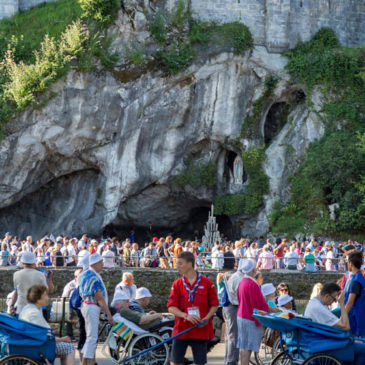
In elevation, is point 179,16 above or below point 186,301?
above

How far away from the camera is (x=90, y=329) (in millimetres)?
9633

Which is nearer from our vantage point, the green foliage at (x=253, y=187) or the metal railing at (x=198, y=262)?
the metal railing at (x=198, y=262)

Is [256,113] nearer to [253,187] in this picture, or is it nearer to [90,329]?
[253,187]

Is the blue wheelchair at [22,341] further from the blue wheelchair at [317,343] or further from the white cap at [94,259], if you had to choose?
the blue wheelchair at [317,343]

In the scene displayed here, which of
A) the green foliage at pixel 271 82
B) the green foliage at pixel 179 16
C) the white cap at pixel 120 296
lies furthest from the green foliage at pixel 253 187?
the white cap at pixel 120 296

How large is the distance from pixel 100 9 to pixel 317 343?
22.4 meters

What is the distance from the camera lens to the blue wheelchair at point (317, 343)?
8852 millimetres

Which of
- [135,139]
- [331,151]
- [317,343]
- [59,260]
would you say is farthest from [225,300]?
[135,139]

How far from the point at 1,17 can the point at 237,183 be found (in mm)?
11749

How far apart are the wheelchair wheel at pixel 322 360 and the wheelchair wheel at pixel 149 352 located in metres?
2.07

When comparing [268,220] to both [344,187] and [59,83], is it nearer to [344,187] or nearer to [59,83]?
[344,187]

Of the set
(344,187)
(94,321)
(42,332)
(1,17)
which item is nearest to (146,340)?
(94,321)

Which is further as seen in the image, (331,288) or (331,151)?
(331,151)

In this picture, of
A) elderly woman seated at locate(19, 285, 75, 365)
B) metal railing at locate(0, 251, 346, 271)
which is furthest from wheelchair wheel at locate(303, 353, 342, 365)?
metal railing at locate(0, 251, 346, 271)
